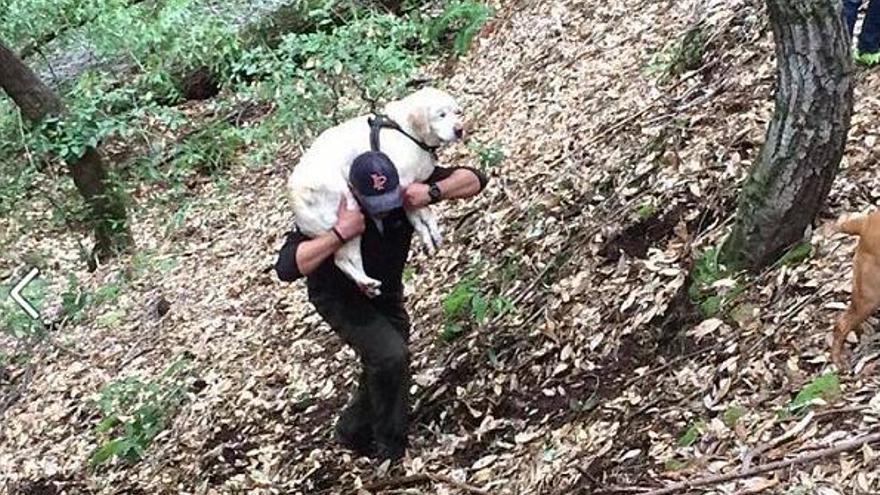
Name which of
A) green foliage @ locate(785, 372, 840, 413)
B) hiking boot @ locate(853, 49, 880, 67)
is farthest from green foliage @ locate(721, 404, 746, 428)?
hiking boot @ locate(853, 49, 880, 67)

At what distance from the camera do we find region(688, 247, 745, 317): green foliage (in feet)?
16.5

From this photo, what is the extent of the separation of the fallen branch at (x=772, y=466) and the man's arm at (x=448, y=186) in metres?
1.58

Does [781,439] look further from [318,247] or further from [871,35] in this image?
[871,35]

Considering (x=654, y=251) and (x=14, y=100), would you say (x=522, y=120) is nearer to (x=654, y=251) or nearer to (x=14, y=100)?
(x=654, y=251)

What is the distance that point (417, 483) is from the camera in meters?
5.41

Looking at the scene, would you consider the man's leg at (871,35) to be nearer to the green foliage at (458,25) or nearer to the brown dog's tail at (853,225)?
the brown dog's tail at (853,225)

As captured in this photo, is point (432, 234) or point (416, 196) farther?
point (432, 234)

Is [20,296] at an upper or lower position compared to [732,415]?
upper

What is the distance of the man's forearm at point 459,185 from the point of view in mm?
4996

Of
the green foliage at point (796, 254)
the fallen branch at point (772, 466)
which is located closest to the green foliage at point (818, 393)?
the fallen branch at point (772, 466)

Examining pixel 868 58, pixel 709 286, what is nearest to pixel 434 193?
pixel 709 286

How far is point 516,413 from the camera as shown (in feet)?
17.9

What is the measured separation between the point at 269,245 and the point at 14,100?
8.36 ft

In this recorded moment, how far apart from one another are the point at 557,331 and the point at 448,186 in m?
1.11
